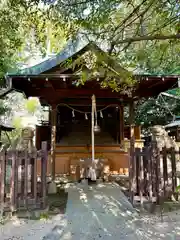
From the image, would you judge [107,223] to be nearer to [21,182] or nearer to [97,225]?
[97,225]

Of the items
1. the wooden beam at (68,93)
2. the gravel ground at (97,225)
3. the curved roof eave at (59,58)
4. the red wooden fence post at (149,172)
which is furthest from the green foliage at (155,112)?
the gravel ground at (97,225)

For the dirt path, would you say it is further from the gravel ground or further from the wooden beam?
the wooden beam

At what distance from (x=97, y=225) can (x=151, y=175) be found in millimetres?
1412

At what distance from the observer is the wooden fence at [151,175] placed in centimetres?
436

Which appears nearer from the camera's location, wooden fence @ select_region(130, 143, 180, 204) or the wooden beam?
wooden fence @ select_region(130, 143, 180, 204)

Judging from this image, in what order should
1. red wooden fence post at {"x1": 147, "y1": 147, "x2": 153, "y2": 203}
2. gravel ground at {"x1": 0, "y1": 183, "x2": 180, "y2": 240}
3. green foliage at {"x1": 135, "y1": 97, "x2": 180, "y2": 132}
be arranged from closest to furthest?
gravel ground at {"x1": 0, "y1": 183, "x2": 180, "y2": 240} < red wooden fence post at {"x1": 147, "y1": 147, "x2": 153, "y2": 203} < green foliage at {"x1": 135, "y1": 97, "x2": 180, "y2": 132}

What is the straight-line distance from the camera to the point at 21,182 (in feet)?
13.5

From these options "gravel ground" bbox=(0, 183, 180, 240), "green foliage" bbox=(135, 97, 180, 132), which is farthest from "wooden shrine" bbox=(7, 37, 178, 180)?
"green foliage" bbox=(135, 97, 180, 132)

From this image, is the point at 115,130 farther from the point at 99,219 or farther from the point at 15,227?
the point at 15,227

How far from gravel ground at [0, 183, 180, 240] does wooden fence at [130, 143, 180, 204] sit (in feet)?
1.14

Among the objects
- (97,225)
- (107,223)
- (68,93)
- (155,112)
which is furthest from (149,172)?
(155,112)

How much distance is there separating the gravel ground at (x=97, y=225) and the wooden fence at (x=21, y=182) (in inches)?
13.1

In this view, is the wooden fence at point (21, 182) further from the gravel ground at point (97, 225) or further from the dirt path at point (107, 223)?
the dirt path at point (107, 223)

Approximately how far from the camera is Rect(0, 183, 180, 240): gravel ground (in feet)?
10.4
